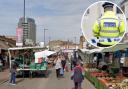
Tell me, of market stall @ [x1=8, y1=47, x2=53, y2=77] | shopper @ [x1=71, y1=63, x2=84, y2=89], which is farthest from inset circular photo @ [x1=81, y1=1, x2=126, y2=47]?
market stall @ [x1=8, y1=47, x2=53, y2=77]

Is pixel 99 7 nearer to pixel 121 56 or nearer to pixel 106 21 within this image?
pixel 106 21

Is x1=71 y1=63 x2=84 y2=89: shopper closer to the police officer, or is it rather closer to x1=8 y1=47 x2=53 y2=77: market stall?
the police officer

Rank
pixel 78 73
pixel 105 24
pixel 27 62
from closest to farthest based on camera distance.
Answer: pixel 105 24 → pixel 78 73 → pixel 27 62

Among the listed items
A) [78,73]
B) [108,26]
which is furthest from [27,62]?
[108,26]

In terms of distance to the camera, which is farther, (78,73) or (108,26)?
(78,73)

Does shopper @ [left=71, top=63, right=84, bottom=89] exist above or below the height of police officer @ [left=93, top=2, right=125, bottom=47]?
below

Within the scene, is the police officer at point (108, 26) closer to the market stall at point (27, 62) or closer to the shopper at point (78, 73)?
the shopper at point (78, 73)

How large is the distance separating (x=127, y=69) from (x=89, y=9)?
66.4 ft

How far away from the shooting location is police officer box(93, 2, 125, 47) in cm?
696

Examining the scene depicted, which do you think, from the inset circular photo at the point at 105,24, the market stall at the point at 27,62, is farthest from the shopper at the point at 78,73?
the market stall at the point at 27,62

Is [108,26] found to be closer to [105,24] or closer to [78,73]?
[105,24]

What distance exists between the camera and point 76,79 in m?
17.5

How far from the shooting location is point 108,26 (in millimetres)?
6953

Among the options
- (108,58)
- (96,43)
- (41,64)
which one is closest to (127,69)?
(41,64)
